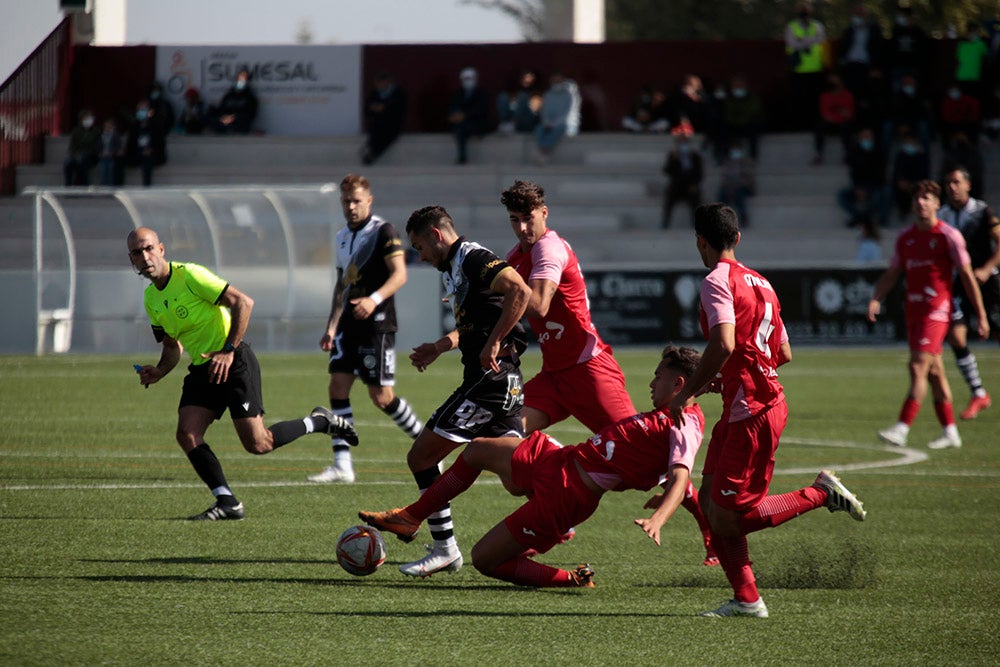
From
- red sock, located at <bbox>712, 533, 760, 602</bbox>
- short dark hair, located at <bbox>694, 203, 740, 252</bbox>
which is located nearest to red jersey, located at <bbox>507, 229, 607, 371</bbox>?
short dark hair, located at <bbox>694, 203, 740, 252</bbox>

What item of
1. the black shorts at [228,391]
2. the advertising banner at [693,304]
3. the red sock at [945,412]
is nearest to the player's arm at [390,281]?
the black shorts at [228,391]

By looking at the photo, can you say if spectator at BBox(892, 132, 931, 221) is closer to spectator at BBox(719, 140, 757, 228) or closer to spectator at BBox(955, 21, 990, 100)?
spectator at BBox(955, 21, 990, 100)

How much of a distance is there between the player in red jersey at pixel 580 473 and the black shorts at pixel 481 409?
0.26 meters

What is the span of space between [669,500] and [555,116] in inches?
1051

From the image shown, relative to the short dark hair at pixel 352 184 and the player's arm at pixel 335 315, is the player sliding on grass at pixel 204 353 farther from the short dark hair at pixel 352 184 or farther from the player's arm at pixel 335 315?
the short dark hair at pixel 352 184

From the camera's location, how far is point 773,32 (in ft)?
166

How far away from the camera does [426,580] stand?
7.16 meters

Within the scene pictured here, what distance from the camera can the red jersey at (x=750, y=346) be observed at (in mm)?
6215

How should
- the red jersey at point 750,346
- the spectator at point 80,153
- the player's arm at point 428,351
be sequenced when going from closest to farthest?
the red jersey at point 750,346 → the player's arm at point 428,351 → the spectator at point 80,153

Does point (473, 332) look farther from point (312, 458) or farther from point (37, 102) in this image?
point (37, 102)

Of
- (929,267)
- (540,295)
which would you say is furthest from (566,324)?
(929,267)

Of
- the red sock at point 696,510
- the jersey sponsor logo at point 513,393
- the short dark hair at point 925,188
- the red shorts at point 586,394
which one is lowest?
the red sock at point 696,510

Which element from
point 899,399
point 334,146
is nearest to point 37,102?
point 334,146

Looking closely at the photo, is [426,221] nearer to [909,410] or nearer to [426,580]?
[426,580]
